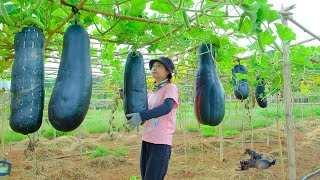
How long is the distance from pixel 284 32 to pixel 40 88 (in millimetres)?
1326

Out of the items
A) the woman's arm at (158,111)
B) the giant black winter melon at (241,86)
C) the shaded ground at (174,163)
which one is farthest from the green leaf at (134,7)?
the shaded ground at (174,163)

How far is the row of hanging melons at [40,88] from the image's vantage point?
4.87ft

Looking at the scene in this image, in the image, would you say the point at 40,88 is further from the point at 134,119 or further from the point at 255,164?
the point at 255,164

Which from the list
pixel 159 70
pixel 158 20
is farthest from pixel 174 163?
pixel 158 20

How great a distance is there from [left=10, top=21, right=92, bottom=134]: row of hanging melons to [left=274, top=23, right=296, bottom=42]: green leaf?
3.46 ft

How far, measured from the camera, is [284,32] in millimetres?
1898

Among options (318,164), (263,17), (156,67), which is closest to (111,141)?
(318,164)

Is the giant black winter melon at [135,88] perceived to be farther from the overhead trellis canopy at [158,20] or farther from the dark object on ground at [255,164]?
the dark object on ground at [255,164]

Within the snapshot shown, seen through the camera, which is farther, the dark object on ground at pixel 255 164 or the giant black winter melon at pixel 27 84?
the dark object on ground at pixel 255 164

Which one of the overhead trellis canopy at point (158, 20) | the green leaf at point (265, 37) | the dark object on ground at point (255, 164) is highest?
the overhead trellis canopy at point (158, 20)

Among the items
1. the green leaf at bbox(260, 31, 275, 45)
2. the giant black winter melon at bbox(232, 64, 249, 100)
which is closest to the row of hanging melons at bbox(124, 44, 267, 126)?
the green leaf at bbox(260, 31, 275, 45)

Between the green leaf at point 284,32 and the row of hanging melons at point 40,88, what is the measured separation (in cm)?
105

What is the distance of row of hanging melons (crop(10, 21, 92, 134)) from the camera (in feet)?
4.87

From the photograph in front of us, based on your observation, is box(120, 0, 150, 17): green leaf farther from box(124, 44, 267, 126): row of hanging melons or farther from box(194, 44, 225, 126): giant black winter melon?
box(194, 44, 225, 126): giant black winter melon
